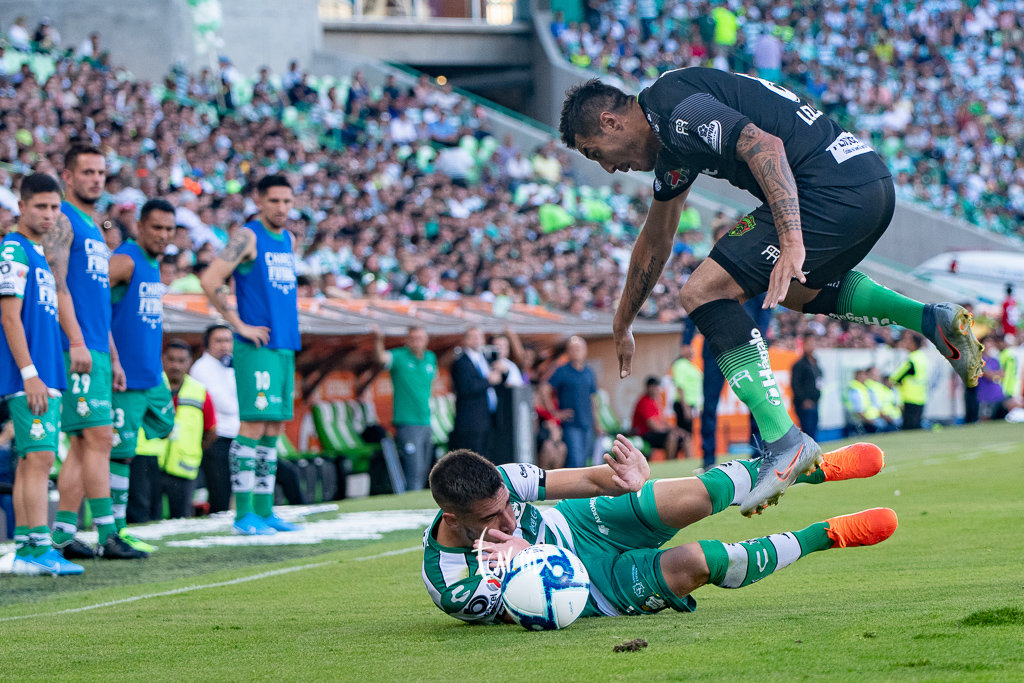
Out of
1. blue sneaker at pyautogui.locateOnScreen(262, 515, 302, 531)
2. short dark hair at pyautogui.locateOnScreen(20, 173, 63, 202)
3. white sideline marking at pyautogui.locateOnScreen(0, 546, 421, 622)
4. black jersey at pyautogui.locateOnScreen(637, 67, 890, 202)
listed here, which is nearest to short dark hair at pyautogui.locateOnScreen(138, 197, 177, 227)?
short dark hair at pyautogui.locateOnScreen(20, 173, 63, 202)

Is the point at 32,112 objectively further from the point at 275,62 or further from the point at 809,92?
the point at 809,92

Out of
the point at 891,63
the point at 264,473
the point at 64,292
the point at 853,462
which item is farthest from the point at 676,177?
the point at 891,63

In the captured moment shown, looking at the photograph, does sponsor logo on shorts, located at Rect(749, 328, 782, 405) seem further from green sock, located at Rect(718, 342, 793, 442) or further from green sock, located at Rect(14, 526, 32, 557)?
green sock, located at Rect(14, 526, 32, 557)

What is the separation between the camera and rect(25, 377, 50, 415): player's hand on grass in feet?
22.8

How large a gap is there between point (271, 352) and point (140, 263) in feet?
4.26

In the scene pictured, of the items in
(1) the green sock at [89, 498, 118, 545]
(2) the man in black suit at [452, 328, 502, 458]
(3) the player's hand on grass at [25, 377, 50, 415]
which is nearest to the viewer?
(3) the player's hand on grass at [25, 377, 50, 415]

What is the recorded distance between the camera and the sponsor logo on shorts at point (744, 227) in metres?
5.27

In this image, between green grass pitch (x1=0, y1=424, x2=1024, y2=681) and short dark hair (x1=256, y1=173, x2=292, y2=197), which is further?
short dark hair (x1=256, y1=173, x2=292, y2=197)

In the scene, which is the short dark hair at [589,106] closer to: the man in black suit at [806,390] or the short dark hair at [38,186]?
the short dark hair at [38,186]

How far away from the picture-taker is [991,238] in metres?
31.9

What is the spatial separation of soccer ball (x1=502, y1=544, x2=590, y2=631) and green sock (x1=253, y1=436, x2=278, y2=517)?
206 inches

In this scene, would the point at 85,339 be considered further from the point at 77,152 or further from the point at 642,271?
the point at 642,271

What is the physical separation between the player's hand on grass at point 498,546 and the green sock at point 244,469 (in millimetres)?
5268

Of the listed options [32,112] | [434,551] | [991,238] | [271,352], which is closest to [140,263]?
[271,352]
